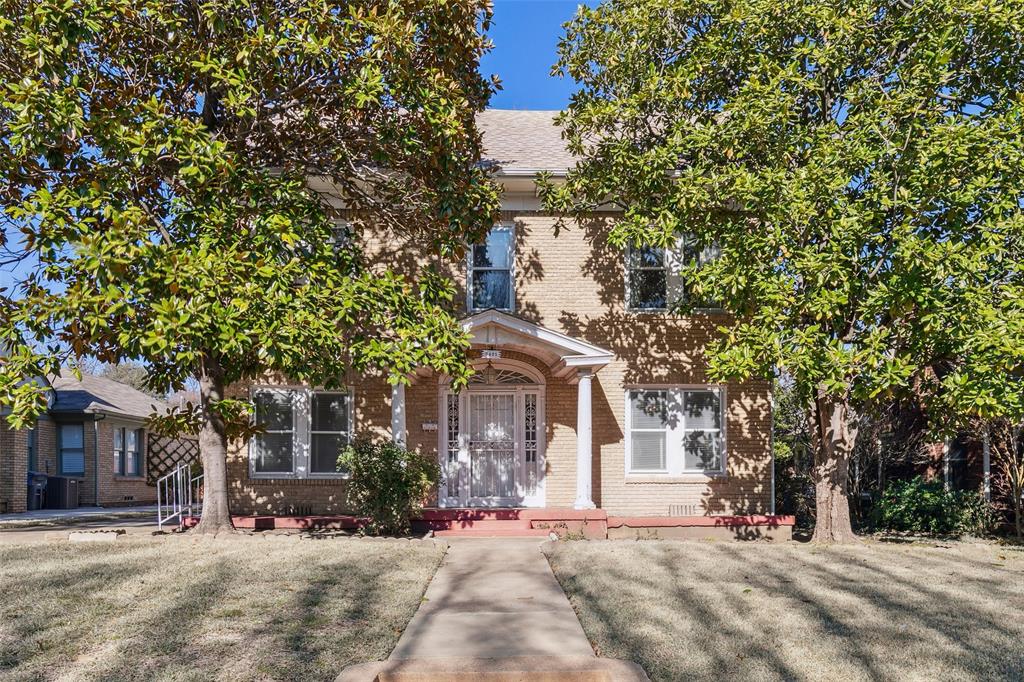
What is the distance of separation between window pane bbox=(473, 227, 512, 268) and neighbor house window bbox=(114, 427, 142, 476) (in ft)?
55.5

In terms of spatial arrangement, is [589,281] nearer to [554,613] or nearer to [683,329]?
[683,329]

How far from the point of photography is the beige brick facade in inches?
584

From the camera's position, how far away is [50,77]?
30.7 feet

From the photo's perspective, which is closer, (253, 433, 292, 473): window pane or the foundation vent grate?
the foundation vent grate

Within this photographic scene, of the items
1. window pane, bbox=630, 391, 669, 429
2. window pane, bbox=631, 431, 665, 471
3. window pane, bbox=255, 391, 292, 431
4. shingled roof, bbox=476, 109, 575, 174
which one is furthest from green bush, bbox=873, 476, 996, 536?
window pane, bbox=255, 391, 292, 431

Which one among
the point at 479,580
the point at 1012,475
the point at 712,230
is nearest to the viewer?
the point at 479,580

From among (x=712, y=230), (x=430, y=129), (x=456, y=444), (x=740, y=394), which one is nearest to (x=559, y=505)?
(x=456, y=444)

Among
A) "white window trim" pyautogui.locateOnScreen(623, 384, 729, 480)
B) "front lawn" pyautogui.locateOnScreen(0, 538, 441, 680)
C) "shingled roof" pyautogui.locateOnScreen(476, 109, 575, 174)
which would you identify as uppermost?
"shingled roof" pyautogui.locateOnScreen(476, 109, 575, 174)

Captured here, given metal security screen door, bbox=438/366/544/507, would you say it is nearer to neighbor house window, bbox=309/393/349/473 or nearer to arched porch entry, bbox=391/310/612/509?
arched porch entry, bbox=391/310/612/509

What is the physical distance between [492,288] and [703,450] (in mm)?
4900

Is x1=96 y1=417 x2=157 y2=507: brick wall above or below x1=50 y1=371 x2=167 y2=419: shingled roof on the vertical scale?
below

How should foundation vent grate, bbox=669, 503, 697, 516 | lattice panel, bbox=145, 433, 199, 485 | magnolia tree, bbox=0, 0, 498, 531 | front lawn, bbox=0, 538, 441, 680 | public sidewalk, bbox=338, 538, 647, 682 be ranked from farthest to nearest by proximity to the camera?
lattice panel, bbox=145, 433, 199, 485 < foundation vent grate, bbox=669, 503, 697, 516 < magnolia tree, bbox=0, 0, 498, 531 < front lawn, bbox=0, 538, 441, 680 < public sidewalk, bbox=338, 538, 647, 682

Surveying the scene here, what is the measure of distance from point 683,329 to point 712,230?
3211mm

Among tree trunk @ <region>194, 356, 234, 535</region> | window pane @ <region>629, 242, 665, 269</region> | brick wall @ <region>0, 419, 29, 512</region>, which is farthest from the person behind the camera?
brick wall @ <region>0, 419, 29, 512</region>
